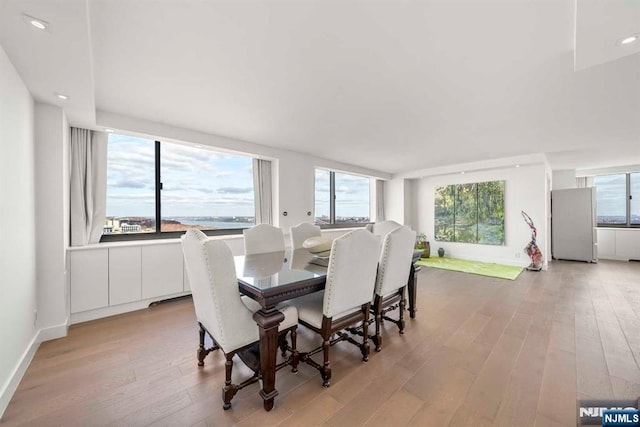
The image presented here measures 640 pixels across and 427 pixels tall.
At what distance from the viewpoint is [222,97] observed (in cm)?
259

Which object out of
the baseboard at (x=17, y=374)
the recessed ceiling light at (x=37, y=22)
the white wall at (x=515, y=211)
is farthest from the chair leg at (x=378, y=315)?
the white wall at (x=515, y=211)

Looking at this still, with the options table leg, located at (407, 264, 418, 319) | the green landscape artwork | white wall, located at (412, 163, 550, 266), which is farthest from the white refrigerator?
table leg, located at (407, 264, 418, 319)

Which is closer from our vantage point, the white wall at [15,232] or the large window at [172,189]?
the white wall at [15,232]

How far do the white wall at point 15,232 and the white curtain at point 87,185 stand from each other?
71 centimetres

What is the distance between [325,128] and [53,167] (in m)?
2.98

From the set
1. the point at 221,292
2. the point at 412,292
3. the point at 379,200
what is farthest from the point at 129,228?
the point at 379,200

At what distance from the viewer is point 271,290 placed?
1562mm

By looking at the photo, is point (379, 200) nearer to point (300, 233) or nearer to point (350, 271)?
point (300, 233)

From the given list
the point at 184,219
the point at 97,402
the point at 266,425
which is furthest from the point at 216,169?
the point at 266,425

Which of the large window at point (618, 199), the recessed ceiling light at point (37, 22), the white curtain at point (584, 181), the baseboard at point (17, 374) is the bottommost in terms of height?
the baseboard at point (17, 374)

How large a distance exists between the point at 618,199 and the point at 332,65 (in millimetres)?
9110

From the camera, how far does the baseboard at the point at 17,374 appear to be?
5.17 feet

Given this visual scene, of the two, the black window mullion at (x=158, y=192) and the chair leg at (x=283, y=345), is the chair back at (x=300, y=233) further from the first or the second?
the black window mullion at (x=158, y=192)

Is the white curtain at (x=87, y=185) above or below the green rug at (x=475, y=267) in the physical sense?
above
